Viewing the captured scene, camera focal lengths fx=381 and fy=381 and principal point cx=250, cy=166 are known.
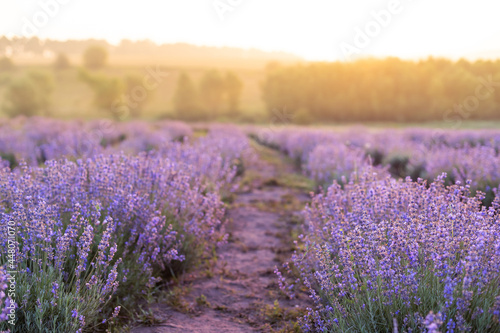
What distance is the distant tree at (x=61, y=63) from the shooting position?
64.3m

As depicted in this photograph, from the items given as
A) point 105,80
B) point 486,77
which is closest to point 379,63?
point 486,77

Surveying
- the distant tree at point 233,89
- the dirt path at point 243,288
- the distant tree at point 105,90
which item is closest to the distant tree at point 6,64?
the distant tree at point 105,90

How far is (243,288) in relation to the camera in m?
3.51

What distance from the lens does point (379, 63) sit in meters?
42.5

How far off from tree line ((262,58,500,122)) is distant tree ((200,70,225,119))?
8.02 m

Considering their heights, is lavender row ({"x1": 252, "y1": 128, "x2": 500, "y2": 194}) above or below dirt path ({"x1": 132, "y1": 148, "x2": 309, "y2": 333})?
above

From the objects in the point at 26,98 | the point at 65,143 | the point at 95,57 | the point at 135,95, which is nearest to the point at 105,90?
the point at 135,95

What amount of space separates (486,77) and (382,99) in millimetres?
9681

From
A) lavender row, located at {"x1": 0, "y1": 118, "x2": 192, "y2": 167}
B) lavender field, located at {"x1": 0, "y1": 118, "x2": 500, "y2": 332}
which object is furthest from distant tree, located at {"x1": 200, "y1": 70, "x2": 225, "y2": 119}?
lavender field, located at {"x1": 0, "y1": 118, "x2": 500, "y2": 332}

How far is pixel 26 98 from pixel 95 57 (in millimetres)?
23451

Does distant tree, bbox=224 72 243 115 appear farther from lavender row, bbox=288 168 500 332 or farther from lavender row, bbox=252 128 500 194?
lavender row, bbox=288 168 500 332

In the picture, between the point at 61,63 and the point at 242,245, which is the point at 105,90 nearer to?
the point at 61,63

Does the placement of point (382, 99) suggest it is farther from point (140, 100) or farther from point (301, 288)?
point (301, 288)

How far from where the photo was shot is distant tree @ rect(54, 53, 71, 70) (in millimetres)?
64312
